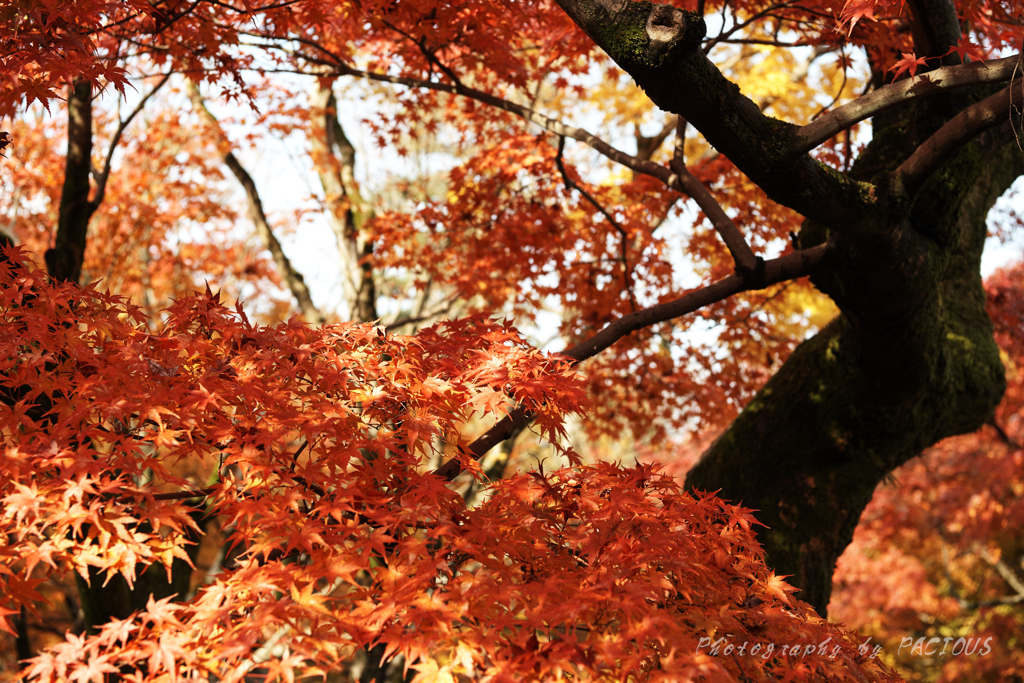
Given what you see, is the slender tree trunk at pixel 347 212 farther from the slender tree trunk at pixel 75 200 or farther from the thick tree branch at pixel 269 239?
the slender tree trunk at pixel 75 200

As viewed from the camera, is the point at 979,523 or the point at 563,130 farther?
the point at 979,523

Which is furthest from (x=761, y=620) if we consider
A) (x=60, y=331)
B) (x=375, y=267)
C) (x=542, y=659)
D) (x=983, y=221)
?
(x=375, y=267)

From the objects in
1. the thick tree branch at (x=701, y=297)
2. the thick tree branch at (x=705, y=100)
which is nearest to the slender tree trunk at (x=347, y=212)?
the thick tree branch at (x=701, y=297)

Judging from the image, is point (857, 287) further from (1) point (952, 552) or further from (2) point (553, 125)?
(1) point (952, 552)

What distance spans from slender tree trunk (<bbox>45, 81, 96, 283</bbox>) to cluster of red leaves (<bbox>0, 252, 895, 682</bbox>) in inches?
105

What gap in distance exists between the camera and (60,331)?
2480 millimetres

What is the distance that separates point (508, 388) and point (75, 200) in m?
4.28

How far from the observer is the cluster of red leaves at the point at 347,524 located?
1725 millimetres

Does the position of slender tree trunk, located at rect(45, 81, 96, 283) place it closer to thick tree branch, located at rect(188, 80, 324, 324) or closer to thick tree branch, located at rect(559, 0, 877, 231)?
thick tree branch, located at rect(188, 80, 324, 324)

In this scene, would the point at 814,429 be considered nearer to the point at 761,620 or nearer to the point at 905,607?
the point at 761,620

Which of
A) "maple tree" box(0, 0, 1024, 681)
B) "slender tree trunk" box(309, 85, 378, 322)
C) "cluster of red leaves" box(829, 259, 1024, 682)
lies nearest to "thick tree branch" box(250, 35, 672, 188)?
"maple tree" box(0, 0, 1024, 681)

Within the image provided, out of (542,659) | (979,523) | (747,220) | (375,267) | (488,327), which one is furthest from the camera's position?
(979,523)

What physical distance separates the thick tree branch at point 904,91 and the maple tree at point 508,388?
13 millimetres

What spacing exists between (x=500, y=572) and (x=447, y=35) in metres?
3.66
